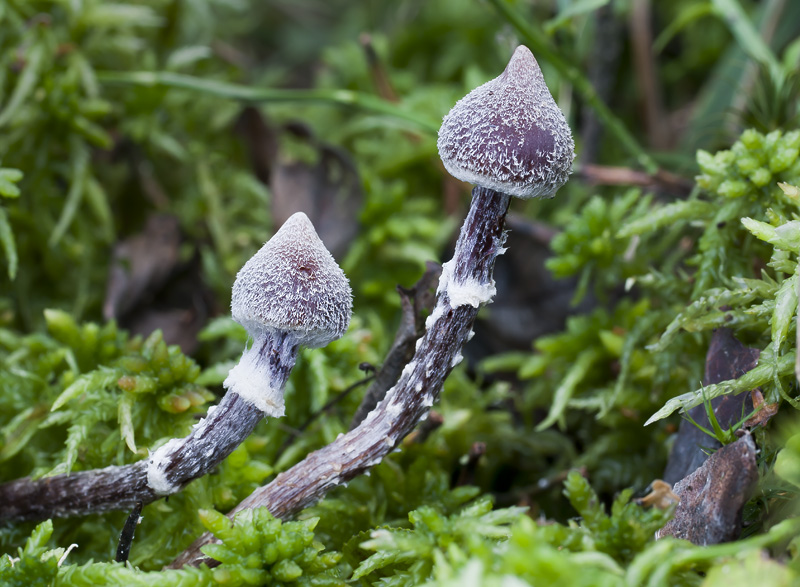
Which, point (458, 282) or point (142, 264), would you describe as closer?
point (458, 282)

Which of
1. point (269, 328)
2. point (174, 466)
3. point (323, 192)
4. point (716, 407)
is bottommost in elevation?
point (174, 466)

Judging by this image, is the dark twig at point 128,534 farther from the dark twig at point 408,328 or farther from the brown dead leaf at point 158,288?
the brown dead leaf at point 158,288

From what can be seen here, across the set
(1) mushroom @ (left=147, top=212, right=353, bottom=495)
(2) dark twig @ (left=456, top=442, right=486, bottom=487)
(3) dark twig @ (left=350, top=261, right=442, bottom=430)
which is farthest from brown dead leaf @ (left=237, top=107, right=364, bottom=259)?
(1) mushroom @ (left=147, top=212, right=353, bottom=495)

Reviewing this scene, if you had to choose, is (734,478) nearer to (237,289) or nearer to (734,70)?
(237,289)

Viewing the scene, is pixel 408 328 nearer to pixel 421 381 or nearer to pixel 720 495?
pixel 421 381

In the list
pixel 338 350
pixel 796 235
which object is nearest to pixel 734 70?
pixel 796 235

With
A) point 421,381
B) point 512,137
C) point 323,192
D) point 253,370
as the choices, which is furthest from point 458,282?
point 323,192
